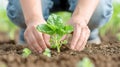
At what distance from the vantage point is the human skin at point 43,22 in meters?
1.93

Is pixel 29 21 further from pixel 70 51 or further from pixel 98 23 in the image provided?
pixel 98 23

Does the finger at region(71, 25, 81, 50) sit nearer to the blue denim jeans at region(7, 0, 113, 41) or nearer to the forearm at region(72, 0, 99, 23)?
the forearm at region(72, 0, 99, 23)

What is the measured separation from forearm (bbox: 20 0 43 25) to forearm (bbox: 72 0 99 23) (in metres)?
0.19

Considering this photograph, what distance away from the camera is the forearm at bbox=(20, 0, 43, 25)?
208 cm

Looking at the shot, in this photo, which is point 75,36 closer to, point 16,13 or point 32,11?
point 32,11

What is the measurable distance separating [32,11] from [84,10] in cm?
27

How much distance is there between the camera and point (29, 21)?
2.10 meters

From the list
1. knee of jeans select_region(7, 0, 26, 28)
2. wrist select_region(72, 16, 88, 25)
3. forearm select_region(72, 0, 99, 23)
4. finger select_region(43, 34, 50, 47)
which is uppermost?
forearm select_region(72, 0, 99, 23)

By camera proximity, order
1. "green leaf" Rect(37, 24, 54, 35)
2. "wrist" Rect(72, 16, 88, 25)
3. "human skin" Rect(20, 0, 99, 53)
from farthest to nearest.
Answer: "wrist" Rect(72, 16, 88, 25) < "human skin" Rect(20, 0, 99, 53) < "green leaf" Rect(37, 24, 54, 35)

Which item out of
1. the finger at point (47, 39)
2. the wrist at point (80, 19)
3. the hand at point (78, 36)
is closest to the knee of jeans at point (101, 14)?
the wrist at point (80, 19)

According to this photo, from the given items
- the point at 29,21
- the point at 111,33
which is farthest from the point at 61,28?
the point at 111,33

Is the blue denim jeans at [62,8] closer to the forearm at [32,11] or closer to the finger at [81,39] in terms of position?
the forearm at [32,11]

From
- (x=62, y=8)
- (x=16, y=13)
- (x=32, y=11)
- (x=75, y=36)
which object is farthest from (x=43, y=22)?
(x=62, y=8)

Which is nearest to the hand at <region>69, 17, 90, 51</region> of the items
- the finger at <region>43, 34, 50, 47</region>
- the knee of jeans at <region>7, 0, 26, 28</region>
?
the finger at <region>43, 34, 50, 47</region>
